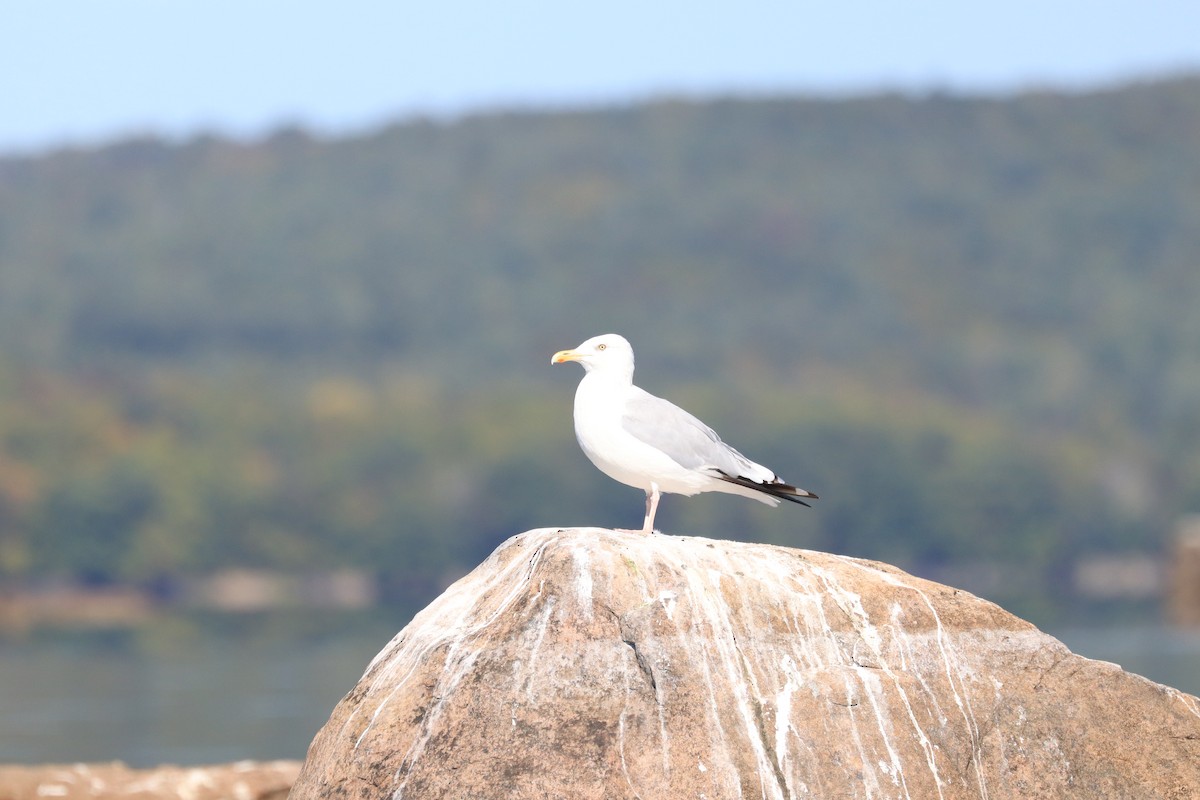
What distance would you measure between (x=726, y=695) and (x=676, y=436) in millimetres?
1470

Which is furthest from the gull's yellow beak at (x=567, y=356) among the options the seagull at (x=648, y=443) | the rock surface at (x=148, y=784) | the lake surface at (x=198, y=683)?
the lake surface at (x=198, y=683)

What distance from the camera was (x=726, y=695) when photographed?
10133 millimetres

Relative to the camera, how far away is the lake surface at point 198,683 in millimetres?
27781

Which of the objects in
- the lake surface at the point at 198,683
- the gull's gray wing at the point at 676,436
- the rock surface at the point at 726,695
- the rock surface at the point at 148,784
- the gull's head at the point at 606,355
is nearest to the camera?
the rock surface at the point at 726,695

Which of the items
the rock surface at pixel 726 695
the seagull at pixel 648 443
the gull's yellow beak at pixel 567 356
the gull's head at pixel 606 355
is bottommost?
the rock surface at pixel 726 695

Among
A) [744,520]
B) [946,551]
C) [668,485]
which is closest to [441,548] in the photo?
[744,520]

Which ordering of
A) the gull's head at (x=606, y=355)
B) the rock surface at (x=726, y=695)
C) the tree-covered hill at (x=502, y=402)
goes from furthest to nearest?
the tree-covered hill at (x=502, y=402)
the gull's head at (x=606, y=355)
the rock surface at (x=726, y=695)

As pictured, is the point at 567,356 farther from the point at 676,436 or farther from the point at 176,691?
the point at 176,691

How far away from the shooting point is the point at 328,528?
113m

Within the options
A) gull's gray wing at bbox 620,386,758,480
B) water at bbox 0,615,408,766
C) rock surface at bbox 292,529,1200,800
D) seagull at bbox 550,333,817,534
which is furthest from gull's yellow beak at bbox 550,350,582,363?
water at bbox 0,615,408,766

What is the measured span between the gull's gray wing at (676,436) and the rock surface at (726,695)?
16.3 inches

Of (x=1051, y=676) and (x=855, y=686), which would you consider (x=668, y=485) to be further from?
(x=1051, y=676)

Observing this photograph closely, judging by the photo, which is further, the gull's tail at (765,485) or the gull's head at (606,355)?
the gull's head at (606,355)

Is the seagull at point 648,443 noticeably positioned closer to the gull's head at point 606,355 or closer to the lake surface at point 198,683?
the gull's head at point 606,355
